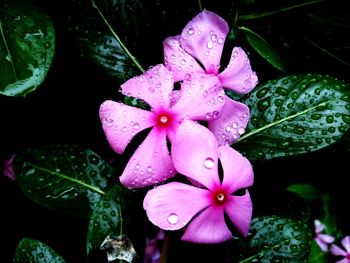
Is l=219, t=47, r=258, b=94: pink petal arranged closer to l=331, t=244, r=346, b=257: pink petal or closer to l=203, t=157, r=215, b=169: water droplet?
l=203, t=157, r=215, b=169: water droplet

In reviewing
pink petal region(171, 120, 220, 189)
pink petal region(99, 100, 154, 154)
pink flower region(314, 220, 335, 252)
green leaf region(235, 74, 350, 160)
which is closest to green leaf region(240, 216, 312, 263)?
green leaf region(235, 74, 350, 160)

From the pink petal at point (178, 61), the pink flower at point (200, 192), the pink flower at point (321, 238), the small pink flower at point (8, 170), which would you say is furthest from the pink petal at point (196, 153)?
the pink flower at point (321, 238)

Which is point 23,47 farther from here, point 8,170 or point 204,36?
point 8,170

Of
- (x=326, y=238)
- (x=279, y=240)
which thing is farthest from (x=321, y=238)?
(x=279, y=240)

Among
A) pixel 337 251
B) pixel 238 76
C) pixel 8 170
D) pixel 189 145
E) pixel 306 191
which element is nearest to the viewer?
pixel 189 145

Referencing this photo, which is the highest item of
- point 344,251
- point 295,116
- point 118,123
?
point 118,123

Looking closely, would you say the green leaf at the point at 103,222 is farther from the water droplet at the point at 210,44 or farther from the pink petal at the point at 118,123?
the water droplet at the point at 210,44
